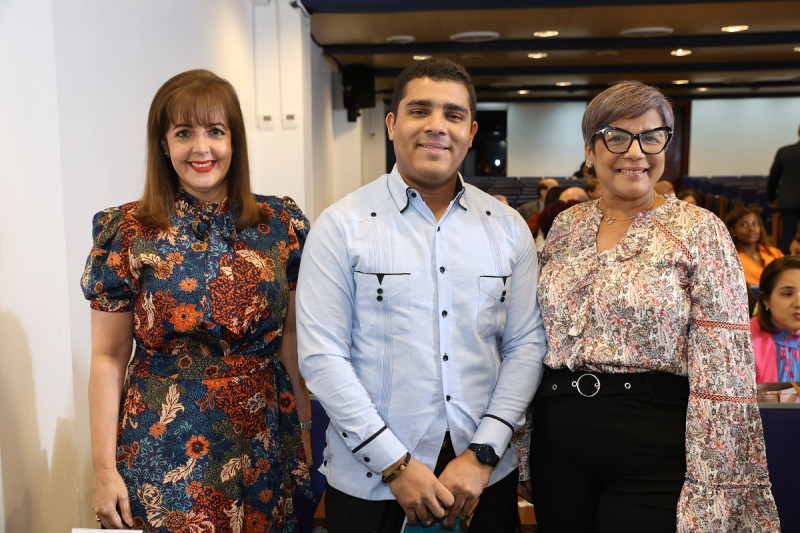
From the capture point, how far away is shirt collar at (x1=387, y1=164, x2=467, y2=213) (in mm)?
1725

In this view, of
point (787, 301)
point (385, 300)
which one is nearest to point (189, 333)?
point (385, 300)

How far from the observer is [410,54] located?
33.5ft

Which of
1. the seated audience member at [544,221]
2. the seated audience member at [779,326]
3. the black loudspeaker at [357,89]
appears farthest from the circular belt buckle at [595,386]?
the black loudspeaker at [357,89]

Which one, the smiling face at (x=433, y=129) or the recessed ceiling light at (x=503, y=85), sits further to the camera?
the recessed ceiling light at (x=503, y=85)

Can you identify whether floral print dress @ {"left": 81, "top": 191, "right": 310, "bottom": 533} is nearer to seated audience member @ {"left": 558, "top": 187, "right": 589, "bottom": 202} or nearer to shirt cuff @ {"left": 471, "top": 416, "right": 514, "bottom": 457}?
shirt cuff @ {"left": 471, "top": 416, "right": 514, "bottom": 457}

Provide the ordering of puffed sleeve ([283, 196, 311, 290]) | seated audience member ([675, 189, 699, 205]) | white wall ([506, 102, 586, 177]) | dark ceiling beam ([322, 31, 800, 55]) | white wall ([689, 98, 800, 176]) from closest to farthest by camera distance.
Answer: puffed sleeve ([283, 196, 311, 290]) < seated audience member ([675, 189, 699, 205]) < dark ceiling beam ([322, 31, 800, 55]) < white wall ([689, 98, 800, 176]) < white wall ([506, 102, 586, 177])

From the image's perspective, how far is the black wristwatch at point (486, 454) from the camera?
5.35 ft

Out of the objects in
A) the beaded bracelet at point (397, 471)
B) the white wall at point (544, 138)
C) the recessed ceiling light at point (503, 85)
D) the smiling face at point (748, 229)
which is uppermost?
the recessed ceiling light at point (503, 85)

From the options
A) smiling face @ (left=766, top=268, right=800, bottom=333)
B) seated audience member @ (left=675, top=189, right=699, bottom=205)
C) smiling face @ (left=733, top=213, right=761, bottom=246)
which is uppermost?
seated audience member @ (left=675, top=189, right=699, bottom=205)

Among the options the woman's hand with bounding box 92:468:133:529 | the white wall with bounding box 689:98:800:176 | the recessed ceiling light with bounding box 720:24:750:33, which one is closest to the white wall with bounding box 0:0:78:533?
the woman's hand with bounding box 92:468:133:529

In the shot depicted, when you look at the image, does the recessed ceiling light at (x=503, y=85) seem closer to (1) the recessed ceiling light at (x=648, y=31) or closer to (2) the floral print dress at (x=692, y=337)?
(1) the recessed ceiling light at (x=648, y=31)

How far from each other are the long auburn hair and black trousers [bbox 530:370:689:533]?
92 centimetres

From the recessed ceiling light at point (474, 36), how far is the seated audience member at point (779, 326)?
6395 millimetres

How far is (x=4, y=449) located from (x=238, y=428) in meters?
0.79
